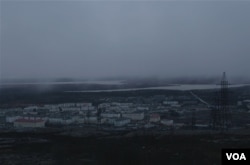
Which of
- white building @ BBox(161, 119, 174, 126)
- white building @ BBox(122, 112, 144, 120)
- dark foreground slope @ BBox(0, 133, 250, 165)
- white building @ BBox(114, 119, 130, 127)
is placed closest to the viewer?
dark foreground slope @ BBox(0, 133, 250, 165)

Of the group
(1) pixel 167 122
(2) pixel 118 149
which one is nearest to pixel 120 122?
(1) pixel 167 122

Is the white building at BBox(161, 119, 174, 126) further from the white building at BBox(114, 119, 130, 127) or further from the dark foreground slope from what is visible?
the dark foreground slope

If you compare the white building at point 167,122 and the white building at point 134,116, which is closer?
the white building at point 167,122

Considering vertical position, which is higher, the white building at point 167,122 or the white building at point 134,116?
the white building at point 134,116

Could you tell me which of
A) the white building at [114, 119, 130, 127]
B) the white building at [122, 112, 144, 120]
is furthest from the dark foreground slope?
the white building at [122, 112, 144, 120]

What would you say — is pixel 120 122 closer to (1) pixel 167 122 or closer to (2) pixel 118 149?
(1) pixel 167 122

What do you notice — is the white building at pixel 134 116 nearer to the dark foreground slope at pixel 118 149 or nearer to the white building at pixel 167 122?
the white building at pixel 167 122

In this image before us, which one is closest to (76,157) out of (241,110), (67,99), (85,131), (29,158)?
(29,158)

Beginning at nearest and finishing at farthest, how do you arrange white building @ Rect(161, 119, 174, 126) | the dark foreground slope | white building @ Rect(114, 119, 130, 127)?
the dark foreground slope
white building @ Rect(114, 119, 130, 127)
white building @ Rect(161, 119, 174, 126)

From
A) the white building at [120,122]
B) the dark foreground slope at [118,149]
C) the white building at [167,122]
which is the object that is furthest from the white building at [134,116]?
the dark foreground slope at [118,149]

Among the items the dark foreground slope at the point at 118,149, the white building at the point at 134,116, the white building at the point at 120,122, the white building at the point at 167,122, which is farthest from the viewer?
the white building at the point at 134,116

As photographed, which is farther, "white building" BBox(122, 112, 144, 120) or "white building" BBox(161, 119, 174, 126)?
"white building" BBox(122, 112, 144, 120)
